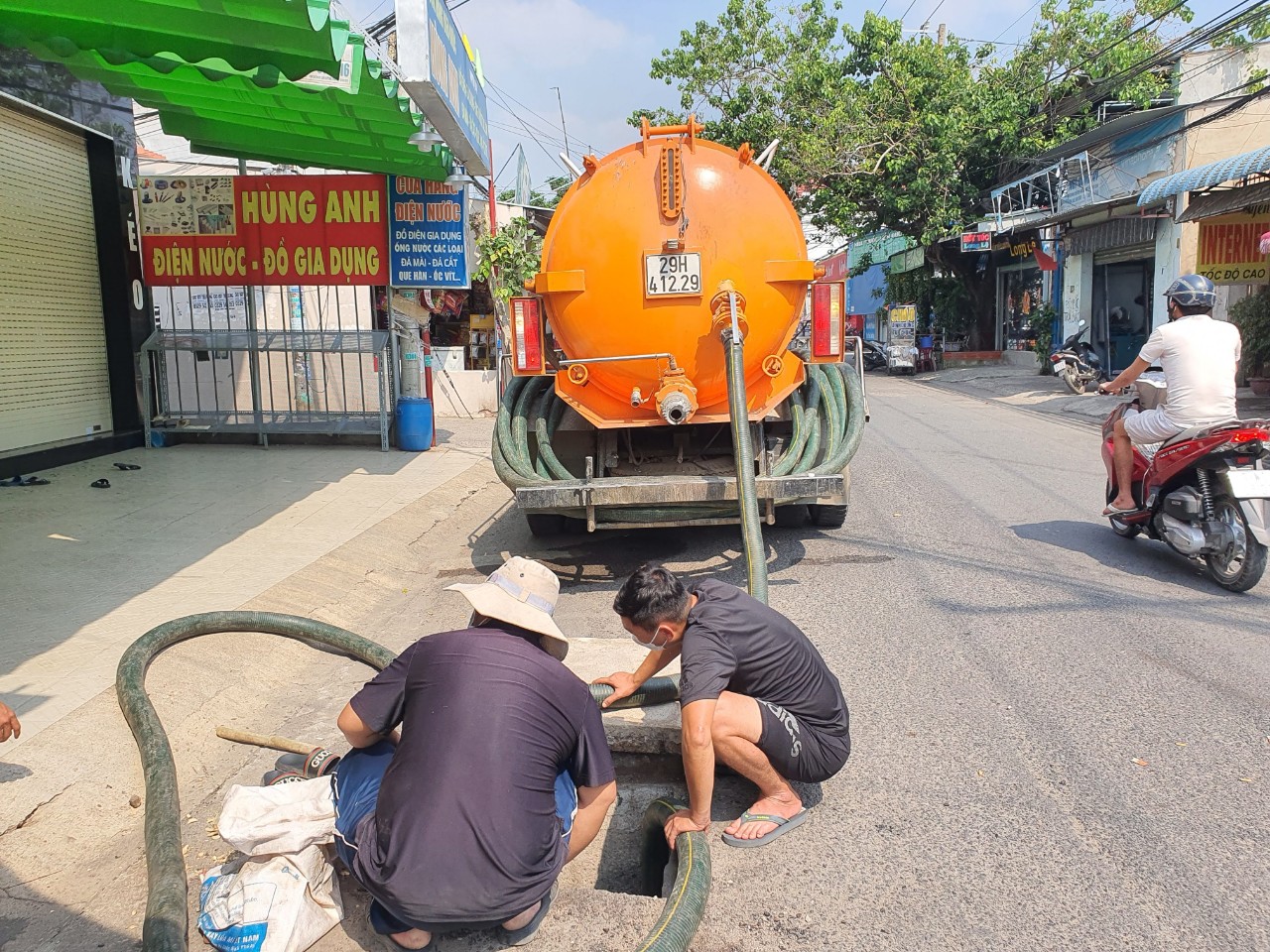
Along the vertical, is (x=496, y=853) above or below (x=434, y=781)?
below

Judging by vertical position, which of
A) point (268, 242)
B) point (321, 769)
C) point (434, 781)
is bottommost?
point (321, 769)

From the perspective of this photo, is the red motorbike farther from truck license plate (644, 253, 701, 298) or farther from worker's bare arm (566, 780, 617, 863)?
worker's bare arm (566, 780, 617, 863)

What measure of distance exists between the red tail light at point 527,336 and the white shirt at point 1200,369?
3768mm

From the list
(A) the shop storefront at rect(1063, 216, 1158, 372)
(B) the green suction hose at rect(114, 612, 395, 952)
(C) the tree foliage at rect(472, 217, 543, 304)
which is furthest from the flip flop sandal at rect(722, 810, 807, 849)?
(A) the shop storefront at rect(1063, 216, 1158, 372)

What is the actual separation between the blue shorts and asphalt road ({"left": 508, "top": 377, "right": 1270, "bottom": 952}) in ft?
1.76

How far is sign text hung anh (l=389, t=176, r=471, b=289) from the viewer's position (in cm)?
1138

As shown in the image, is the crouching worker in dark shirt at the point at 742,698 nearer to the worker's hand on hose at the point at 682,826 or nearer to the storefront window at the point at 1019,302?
the worker's hand on hose at the point at 682,826

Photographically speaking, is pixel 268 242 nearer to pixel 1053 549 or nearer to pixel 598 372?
pixel 598 372

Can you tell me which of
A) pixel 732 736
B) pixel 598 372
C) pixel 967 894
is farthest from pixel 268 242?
pixel 967 894

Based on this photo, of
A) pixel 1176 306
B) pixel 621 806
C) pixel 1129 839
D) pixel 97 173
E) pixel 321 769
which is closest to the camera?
pixel 1129 839

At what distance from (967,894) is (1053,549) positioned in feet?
14.0

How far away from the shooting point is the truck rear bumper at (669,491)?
5.59 meters

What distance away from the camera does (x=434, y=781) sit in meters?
2.44

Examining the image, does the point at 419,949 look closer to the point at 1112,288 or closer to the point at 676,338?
the point at 676,338
